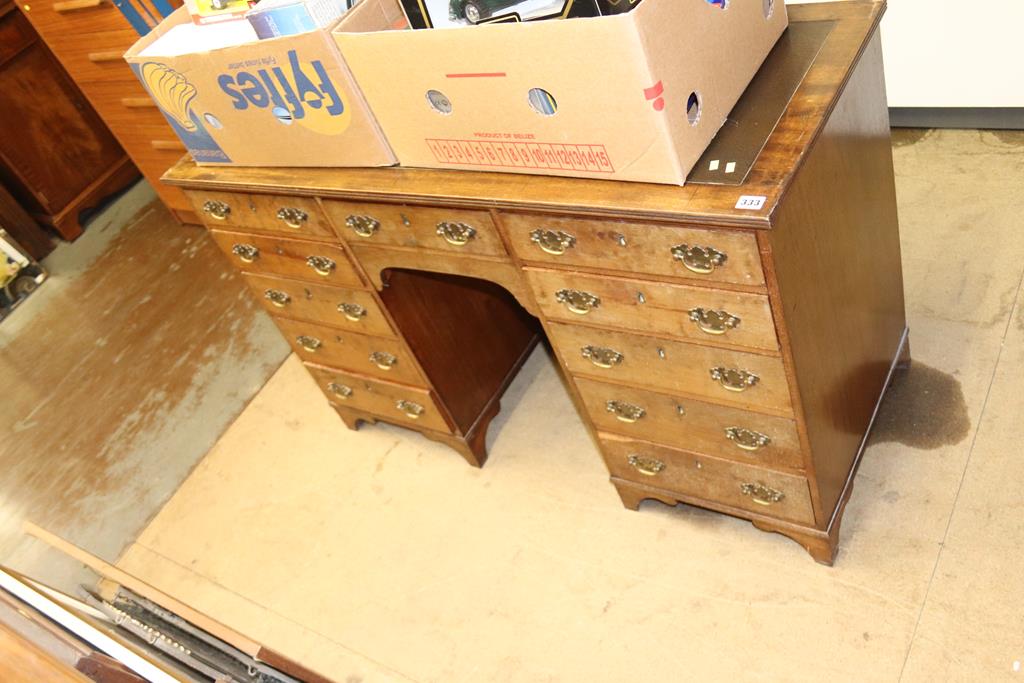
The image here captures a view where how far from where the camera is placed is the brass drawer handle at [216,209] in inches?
79.4

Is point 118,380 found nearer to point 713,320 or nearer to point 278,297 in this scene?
point 278,297

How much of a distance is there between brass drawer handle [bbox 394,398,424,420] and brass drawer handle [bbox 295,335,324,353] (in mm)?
267

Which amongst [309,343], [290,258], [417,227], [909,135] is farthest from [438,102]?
[909,135]

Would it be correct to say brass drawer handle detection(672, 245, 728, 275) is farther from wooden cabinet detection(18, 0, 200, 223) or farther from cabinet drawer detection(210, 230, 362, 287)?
wooden cabinet detection(18, 0, 200, 223)

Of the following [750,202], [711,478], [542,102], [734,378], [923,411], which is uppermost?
[542,102]

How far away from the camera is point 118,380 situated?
3268 mm

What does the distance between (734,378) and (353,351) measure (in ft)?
3.62

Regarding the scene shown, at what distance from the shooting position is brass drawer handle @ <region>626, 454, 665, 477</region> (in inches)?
73.4

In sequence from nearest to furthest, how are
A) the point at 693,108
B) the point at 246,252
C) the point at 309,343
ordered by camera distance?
the point at 693,108 → the point at 246,252 → the point at 309,343

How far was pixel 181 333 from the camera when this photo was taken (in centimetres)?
338

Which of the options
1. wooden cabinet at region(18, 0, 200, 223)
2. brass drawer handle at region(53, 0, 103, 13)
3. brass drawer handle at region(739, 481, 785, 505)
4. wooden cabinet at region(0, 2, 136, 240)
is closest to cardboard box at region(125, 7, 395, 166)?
brass drawer handle at region(739, 481, 785, 505)

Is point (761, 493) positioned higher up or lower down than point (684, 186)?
lower down

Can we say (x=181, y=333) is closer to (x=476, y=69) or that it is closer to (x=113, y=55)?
(x=113, y=55)

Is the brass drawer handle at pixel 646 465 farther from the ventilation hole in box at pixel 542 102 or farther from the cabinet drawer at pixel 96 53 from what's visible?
the cabinet drawer at pixel 96 53
